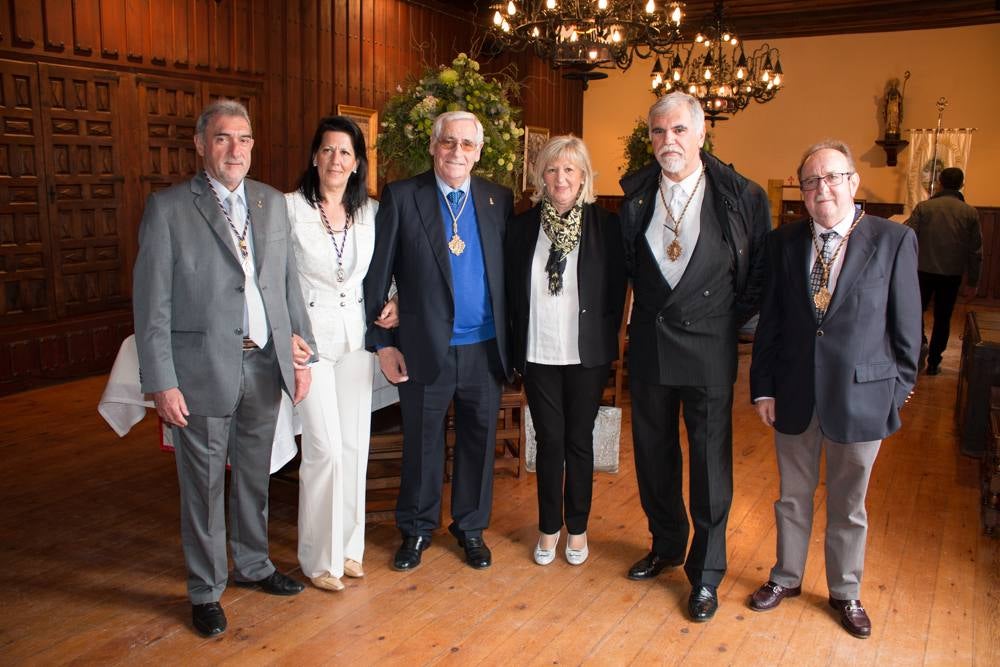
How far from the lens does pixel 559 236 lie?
3188 mm

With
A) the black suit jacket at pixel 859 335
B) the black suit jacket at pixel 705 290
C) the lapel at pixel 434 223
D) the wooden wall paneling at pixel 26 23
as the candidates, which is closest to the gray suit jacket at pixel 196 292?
the lapel at pixel 434 223

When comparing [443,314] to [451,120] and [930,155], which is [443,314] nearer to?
[451,120]

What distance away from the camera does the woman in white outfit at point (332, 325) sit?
10.1 ft

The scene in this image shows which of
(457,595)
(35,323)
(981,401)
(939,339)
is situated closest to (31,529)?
(457,595)

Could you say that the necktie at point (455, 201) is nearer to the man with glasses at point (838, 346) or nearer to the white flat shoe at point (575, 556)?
the man with glasses at point (838, 346)

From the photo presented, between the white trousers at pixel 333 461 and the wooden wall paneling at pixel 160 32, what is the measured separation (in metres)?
5.27

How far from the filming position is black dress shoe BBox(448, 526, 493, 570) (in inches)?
136

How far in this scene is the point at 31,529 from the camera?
3805 millimetres

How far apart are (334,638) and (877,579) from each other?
2.13m

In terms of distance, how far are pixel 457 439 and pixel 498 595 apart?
2.09 ft

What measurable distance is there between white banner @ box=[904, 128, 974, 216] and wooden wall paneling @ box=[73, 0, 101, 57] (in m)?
10.8

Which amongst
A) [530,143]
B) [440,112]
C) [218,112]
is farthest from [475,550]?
[530,143]

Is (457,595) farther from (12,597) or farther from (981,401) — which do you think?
(981,401)

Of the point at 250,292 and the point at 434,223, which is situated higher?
the point at 434,223
